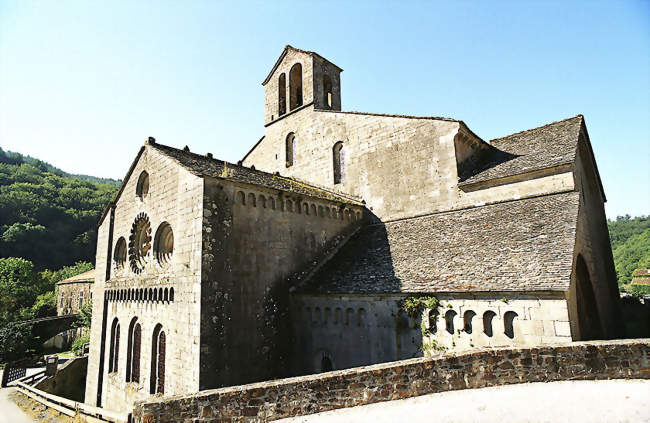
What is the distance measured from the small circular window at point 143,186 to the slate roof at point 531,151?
524 inches

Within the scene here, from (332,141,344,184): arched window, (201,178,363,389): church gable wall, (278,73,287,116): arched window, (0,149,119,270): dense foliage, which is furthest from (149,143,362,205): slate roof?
(0,149,119,270): dense foliage

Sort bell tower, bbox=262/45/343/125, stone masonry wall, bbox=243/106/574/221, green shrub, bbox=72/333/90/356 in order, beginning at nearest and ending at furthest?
stone masonry wall, bbox=243/106/574/221
bell tower, bbox=262/45/343/125
green shrub, bbox=72/333/90/356

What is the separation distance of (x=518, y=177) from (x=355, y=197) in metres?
7.56

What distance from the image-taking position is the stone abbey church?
396 inches

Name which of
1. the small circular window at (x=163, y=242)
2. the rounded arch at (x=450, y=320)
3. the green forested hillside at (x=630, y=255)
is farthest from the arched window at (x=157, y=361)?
the green forested hillside at (x=630, y=255)

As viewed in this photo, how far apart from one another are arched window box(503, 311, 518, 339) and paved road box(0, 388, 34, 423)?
17522 mm

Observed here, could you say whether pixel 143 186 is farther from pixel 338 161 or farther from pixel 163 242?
pixel 338 161

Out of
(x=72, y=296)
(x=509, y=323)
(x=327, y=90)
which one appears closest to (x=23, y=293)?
(x=72, y=296)

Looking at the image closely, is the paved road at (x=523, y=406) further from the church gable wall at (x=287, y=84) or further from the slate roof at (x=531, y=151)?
the church gable wall at (x=287, y=84)

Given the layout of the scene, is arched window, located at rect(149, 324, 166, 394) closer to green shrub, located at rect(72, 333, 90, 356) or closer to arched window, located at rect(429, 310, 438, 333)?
arched window, located at rect(429, 310, 438, 333)

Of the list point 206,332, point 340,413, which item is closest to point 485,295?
point 340,413

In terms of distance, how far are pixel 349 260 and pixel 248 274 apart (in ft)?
14.4

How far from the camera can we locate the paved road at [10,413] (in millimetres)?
13989

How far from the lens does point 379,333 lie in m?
11.4
